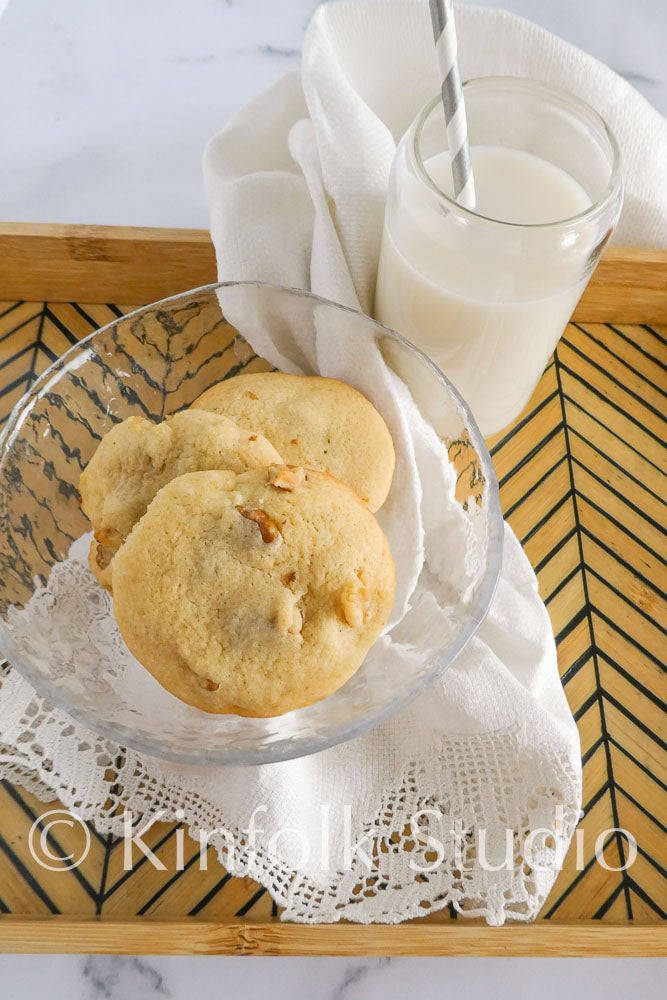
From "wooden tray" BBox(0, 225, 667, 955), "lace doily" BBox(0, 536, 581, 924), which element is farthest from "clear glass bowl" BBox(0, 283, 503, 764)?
"wooden tray" BBox(0, 225, 667, 955)

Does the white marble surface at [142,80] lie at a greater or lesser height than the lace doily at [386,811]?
greater

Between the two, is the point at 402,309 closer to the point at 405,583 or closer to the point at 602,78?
the point at 405,583

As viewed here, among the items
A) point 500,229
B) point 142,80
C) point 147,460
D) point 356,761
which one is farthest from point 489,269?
point 142,80

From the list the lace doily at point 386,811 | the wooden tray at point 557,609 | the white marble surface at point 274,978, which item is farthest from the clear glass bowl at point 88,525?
the white marble surface at point 274,978

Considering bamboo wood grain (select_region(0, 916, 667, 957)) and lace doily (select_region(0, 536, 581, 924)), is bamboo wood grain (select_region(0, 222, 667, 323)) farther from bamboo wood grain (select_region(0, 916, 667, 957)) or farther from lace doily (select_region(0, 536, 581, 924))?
bamboo wood grain (select_region(0, 916, 667, 957))

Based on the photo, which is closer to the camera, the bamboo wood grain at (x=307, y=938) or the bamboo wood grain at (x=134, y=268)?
the bamboo wood grain at (x=307, y=938)

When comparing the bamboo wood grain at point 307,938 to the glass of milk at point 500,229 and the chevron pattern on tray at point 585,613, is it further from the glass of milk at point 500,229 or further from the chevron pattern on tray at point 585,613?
the glass of milk at point 500,229

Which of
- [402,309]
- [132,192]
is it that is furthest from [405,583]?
[132,192]
